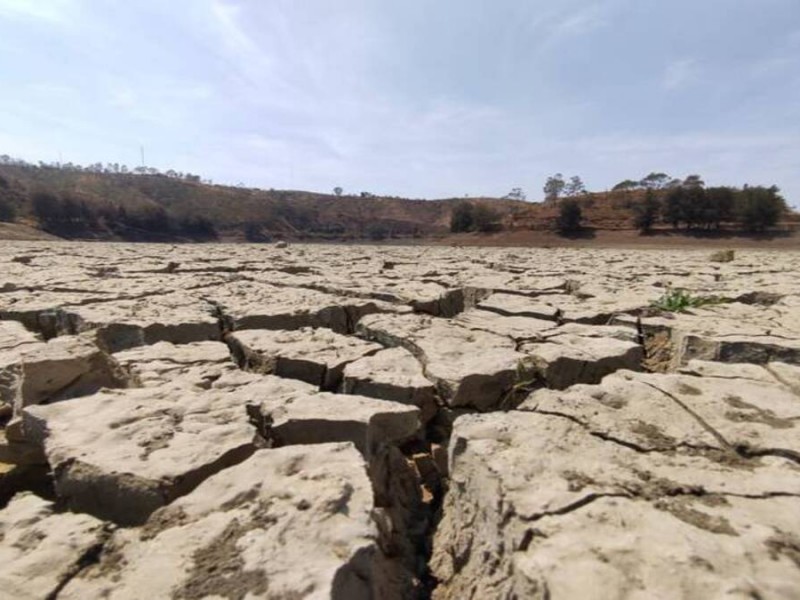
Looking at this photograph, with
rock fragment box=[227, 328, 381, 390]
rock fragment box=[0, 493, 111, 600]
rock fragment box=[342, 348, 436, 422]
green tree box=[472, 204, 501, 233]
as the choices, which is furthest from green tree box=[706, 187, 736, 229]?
rock fragment box=[0, 493, 111, 600]

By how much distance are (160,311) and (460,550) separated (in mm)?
2712

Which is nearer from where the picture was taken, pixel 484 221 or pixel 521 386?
pixel 521 386

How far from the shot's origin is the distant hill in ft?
85.8

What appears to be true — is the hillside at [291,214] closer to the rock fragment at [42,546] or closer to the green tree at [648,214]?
the green tree at [648,214]

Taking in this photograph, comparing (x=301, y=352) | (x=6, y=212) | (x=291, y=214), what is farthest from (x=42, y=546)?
(x=291, y=214)

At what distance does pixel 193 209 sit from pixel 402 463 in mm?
42199

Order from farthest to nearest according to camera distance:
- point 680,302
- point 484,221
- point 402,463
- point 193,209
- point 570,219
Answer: point 193,209
point 484,221
point 570,219
point 680,302
point 402,463

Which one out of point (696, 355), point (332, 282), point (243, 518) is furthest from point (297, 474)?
point (332, 282)

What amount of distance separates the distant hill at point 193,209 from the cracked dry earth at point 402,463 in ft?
85.3

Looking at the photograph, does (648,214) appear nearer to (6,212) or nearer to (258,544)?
(258,544)

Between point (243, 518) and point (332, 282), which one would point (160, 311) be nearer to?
point (332, 282)

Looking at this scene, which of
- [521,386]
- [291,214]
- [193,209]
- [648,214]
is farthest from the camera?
[291,214]

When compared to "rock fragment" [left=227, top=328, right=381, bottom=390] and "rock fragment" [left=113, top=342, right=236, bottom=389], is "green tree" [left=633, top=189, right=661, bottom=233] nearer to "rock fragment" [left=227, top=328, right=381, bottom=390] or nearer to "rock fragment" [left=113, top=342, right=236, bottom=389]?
"rock fragment" [left=227, top=328, right=381, bottom=390]

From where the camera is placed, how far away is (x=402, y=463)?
173 centimetres
